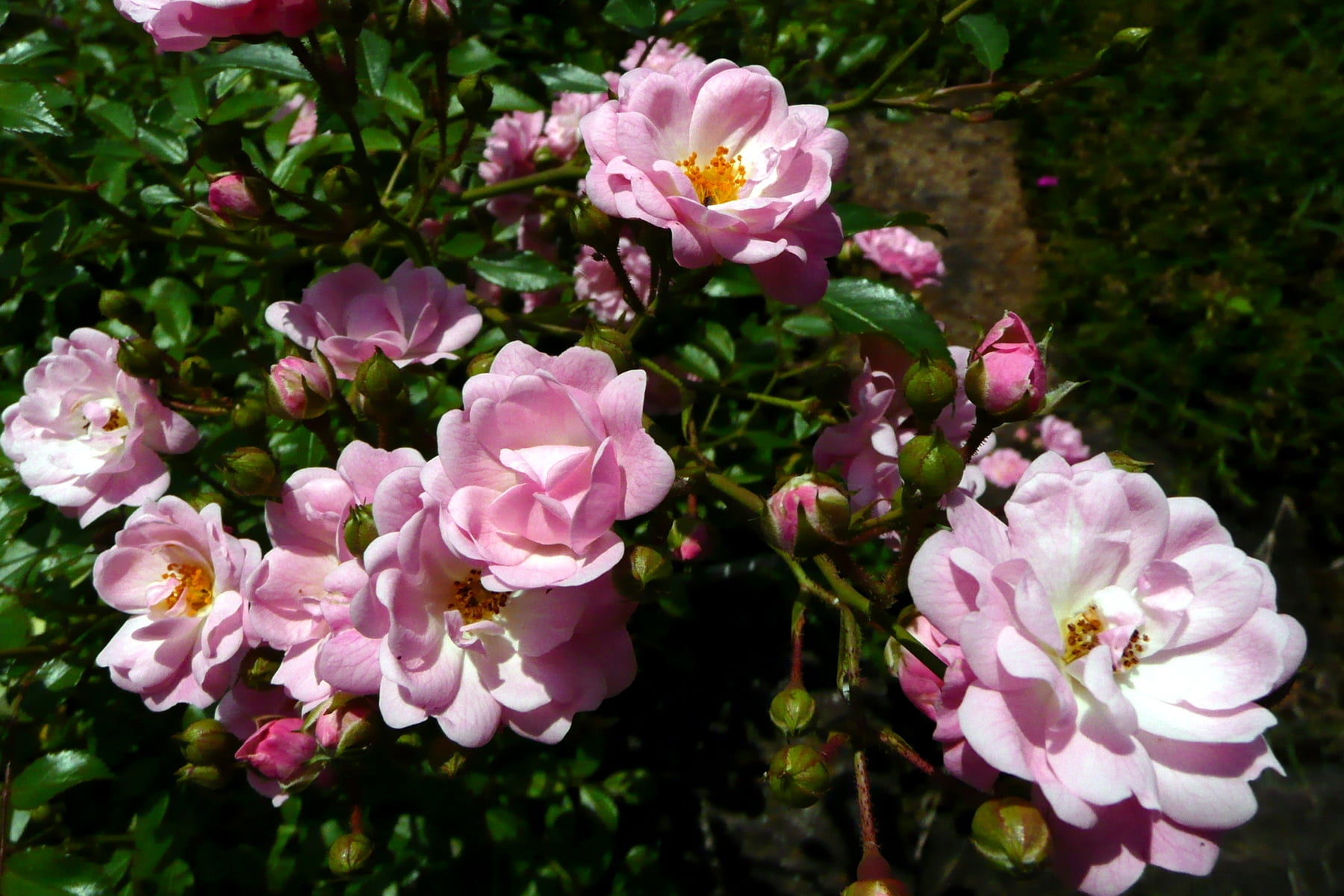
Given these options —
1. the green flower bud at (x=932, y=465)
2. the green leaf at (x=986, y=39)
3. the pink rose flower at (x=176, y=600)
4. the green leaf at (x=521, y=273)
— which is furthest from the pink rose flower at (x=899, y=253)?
the pink rose flower at (x=176, y=600)

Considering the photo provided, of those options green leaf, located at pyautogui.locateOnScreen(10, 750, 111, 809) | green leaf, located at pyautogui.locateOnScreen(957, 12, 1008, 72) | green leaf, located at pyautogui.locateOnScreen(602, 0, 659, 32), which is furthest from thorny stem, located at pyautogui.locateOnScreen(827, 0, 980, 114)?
green leaf, located at pyautogui.locateOnScreen(10, 750, 111, 809)

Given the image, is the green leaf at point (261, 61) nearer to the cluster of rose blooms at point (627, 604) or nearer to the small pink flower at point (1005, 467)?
the cluster of rose blooms at point (627, 604)

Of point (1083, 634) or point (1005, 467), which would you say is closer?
point (1083, 634)

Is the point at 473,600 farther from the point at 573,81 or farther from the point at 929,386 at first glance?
the point at 573,81

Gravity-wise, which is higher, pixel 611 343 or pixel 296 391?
pixel 611 343

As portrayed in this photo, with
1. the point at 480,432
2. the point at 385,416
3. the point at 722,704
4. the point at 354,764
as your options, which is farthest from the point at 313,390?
the point at 722,704

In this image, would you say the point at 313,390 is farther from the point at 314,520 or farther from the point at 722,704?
the point at 722,704

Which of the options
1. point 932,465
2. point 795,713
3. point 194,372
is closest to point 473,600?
point 795,713
